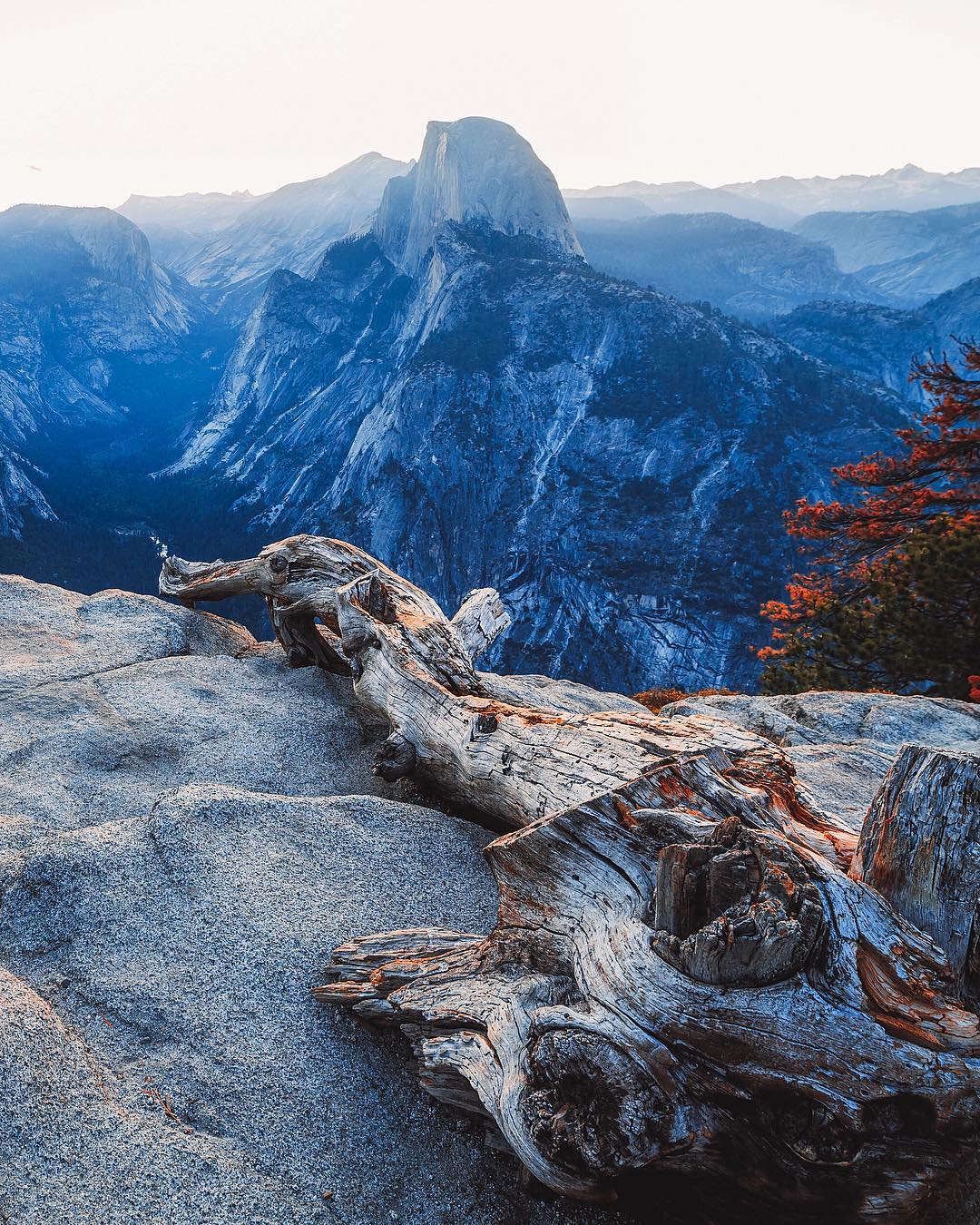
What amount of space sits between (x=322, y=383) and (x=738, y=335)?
73.2 meters

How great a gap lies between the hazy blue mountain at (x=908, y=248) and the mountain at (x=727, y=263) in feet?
39.6

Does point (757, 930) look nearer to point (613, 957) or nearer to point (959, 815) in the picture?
point (613, 957)

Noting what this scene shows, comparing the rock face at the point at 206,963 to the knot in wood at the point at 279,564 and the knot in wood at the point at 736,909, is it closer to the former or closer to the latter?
the knot in wood at the point at 736,909

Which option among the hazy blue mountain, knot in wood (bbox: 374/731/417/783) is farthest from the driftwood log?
the hazy blue mountain

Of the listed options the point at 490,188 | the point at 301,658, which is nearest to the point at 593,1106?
the point at 301,658

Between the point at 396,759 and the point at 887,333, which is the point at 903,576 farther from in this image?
the point at 887,333

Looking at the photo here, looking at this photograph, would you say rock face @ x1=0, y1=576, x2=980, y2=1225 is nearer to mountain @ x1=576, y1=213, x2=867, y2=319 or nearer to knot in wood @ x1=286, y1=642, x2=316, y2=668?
knot in wood @ x1=286, y1=642, x2=316, y2=668

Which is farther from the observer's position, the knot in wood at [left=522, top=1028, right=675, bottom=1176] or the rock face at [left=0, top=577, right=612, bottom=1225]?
the rock face at [left=0, top=577, right=612, bottom=1225]

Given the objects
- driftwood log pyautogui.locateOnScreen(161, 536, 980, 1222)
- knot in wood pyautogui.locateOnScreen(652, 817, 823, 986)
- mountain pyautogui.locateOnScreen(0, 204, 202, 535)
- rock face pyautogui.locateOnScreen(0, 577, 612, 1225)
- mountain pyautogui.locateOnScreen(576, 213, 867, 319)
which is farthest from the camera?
mountain pyautogui.locateOnScreen(576, 213, 867, 319)

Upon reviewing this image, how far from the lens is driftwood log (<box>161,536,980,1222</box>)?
2449 millimetres

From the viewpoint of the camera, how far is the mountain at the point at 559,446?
67500 mm

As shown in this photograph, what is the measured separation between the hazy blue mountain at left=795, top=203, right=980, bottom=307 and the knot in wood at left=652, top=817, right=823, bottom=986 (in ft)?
629

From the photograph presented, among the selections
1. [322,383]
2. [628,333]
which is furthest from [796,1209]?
[322,383]

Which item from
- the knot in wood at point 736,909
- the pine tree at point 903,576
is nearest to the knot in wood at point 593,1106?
the knot in wood at point 736,909
